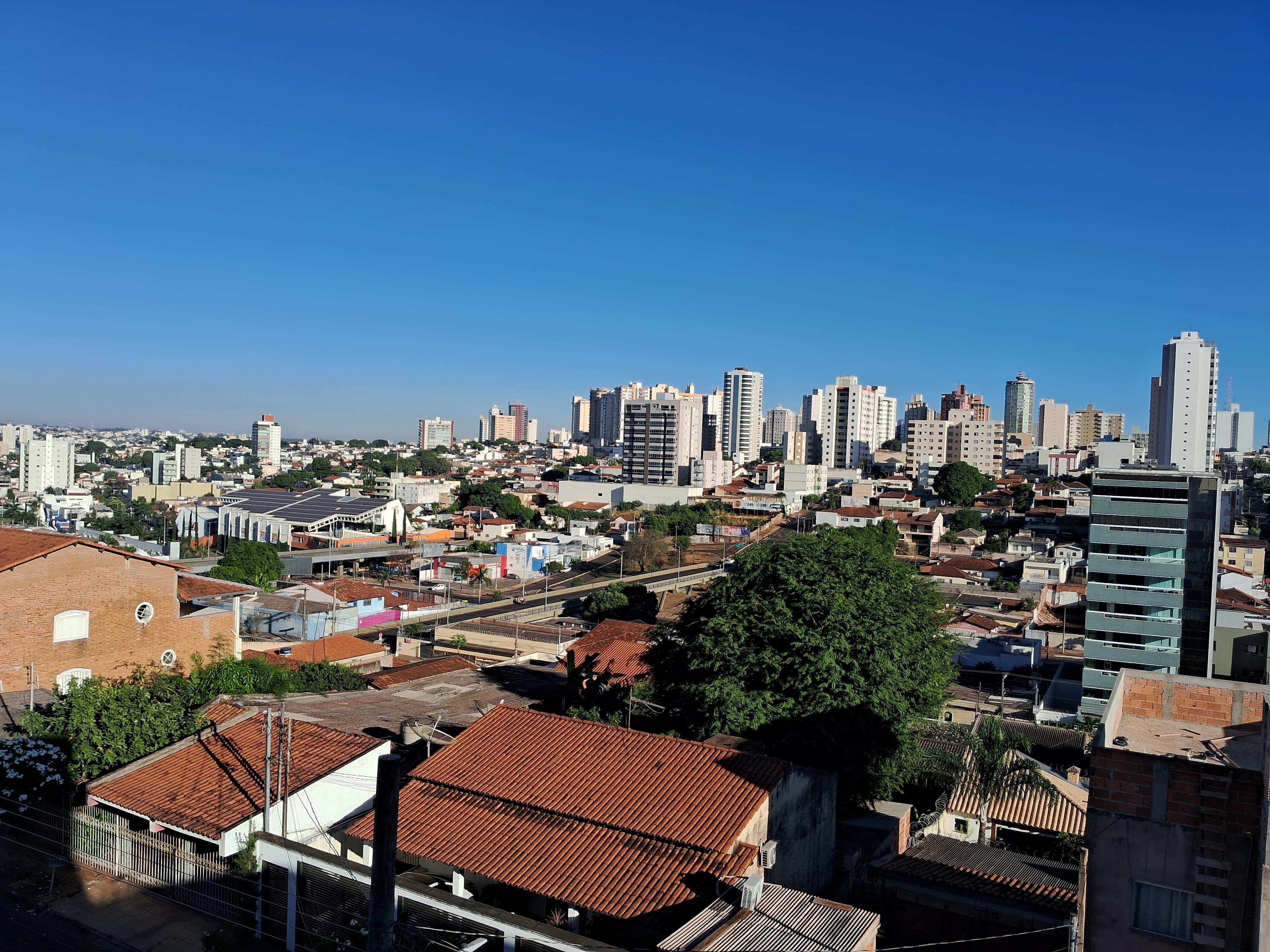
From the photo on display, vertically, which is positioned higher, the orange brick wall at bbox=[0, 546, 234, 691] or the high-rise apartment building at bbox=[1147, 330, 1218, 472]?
the high-rise apartment building at bbox=[1147, 330, 1218, 472]

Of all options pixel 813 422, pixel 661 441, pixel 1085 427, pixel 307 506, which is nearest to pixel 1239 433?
pixel 1085 427

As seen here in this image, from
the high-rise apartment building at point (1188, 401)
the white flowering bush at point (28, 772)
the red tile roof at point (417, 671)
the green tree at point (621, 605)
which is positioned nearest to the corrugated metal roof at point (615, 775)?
the white flowering bush at point (28, 772)

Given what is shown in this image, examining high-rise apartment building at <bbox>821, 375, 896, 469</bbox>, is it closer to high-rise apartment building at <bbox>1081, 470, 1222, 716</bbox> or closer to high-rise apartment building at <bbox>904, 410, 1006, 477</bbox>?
high-rise apartment building at <bbox>904, 410, 1006, 477</bbox>

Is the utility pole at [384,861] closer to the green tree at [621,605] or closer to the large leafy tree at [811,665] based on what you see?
the large leafy tree at [811,665]

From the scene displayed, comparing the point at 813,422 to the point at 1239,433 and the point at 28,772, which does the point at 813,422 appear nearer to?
the point at 1239,433

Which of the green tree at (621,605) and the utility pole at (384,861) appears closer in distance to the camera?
the utility pole at (384,861)

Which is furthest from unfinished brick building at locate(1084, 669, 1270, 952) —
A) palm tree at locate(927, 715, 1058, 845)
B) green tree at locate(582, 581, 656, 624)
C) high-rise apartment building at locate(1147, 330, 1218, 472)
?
high-rise apartment building at locate(1147, 330, 1218, 472)

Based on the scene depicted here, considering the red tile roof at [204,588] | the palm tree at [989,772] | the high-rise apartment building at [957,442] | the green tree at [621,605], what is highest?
the high-rise apartment building at [957,442]

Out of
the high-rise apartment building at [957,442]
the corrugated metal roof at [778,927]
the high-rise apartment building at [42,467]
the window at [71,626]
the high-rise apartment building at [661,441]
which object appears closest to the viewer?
the corrugated metal roof at [778,927]

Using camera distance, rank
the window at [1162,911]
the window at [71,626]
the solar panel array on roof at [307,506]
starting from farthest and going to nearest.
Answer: the solar panel array on roof at [307,506], the window at [71,626], the window at [1162,911]
